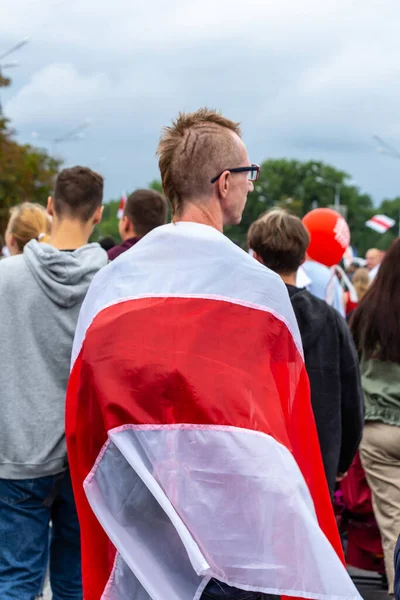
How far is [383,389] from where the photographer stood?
519 cm

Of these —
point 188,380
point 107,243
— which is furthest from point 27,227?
point 188,380

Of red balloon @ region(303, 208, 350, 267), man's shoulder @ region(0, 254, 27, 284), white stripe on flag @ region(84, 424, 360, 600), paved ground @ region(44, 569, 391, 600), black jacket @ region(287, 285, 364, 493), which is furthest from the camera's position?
red balloon @ region(303, 208, 350, 267)

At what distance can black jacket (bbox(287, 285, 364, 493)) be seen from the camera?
14.1 ft

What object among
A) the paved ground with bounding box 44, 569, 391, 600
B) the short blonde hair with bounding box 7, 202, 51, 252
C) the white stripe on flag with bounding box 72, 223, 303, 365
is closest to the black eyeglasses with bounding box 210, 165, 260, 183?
the white stripe on flag with bounding box 72, 223, 303, 365

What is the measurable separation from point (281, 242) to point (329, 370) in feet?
2.13

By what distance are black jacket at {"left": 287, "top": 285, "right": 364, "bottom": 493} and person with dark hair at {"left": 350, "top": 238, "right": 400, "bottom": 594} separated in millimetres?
755

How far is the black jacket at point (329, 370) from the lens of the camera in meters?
4.31

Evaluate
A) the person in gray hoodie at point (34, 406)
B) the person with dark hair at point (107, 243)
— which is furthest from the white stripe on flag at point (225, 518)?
the person with dark hair at point (107, 243)

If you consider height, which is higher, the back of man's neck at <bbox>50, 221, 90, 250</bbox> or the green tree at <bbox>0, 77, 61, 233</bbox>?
the back of man's neck at <bbox>50, 221, 90, 250</bbox>

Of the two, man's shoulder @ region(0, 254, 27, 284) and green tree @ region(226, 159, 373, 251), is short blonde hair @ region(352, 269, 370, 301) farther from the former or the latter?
green tree @ region(226, 159, 373, 251)

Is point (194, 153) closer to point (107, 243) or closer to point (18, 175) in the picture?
point (107, 243)

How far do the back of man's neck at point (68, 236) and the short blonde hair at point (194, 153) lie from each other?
4.54 feet

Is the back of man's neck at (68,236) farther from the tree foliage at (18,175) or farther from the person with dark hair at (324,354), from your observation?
the tree foliage at (18,175)

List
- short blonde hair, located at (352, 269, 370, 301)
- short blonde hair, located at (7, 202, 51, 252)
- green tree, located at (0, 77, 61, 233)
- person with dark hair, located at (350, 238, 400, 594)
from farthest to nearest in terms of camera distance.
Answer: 1. green tree, located at (0, 77, 61, 233)
2. short blonde hair, located at (352, 269, 370, 301)
3. short blonde hair, located at (7, 202, 51, 252)
4. person with dark hair, located at (350, 238, 400, 594)
